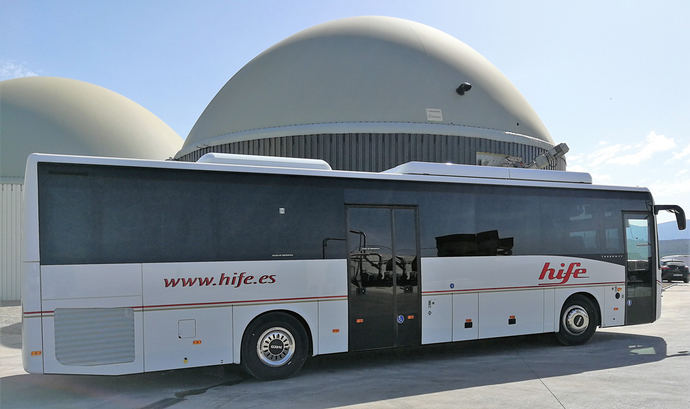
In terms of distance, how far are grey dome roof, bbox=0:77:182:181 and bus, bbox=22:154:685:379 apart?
22528 millimetres

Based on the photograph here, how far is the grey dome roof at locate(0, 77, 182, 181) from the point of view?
27.3 meters

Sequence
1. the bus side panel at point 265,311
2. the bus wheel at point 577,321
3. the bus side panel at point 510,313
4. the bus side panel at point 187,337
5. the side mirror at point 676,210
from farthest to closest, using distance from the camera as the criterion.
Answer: the side mirror at point 676,210 → the bus wheel at point 577,321 → the bus side panel at point 510,313 → the bus side panel at point 265,311 → the bus side panel at point 187,337

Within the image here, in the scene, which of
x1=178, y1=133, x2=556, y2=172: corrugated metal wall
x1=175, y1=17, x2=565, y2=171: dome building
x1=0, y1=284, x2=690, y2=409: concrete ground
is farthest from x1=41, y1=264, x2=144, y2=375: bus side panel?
x1=175, y1=17, x2=565, y2=171: dome building

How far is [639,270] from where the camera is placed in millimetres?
11438

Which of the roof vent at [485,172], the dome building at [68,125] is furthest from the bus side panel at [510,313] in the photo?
the dome building at [68,125]

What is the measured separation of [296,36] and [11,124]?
1599 cm

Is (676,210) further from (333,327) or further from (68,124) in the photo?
(68,124)

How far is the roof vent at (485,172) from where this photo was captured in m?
9.42

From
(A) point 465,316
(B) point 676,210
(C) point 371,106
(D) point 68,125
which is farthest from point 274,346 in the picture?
(D) point 68,125

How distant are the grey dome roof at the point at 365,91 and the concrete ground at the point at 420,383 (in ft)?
35.6

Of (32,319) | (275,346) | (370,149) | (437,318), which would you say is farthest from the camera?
(370,149)

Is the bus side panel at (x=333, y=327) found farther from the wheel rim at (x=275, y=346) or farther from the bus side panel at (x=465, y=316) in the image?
the bus side panel at (x=465, y=316)

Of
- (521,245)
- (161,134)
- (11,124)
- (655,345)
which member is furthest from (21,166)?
(655,345)

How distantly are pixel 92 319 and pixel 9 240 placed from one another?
46.1ft
